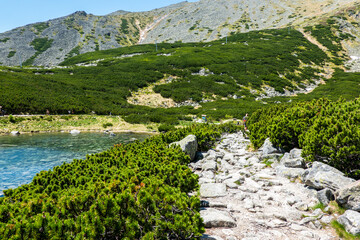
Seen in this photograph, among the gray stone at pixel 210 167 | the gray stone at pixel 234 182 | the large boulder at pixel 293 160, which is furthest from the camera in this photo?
the gray stone at pixel 210 167

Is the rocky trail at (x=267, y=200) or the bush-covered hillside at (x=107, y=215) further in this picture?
the rocky trail at (x=267, y=200)

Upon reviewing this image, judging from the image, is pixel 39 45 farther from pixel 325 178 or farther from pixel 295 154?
pixel 325 178

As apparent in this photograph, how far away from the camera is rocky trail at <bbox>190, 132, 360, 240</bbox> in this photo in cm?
537

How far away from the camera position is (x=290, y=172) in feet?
28.2

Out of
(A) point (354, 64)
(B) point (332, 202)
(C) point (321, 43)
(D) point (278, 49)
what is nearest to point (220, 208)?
(B) point (332, 202)

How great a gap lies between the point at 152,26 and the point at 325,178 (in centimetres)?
15433

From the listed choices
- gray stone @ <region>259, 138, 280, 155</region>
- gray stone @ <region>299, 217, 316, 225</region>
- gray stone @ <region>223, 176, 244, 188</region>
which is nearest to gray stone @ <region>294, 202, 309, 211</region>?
gray stone @ <region>299, 217, 316, 225</region>

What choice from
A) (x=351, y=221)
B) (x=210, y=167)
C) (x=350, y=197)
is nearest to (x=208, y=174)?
(x=210, y=167)

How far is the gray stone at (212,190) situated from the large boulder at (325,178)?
8.75 ft

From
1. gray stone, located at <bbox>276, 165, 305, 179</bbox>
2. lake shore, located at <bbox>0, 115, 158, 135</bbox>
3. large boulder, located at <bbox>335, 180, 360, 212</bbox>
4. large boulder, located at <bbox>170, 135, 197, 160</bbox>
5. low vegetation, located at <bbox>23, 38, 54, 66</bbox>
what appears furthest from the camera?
low vegetation, located at <bbox>23, 38, 54, 66</bbox>

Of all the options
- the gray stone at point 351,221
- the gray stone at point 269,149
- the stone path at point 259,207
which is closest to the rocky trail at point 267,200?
the stone path at point 259,207

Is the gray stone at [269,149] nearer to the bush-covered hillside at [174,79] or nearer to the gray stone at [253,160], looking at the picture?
the gray stone at [253,160]

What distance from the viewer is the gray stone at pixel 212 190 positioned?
24.6 ft

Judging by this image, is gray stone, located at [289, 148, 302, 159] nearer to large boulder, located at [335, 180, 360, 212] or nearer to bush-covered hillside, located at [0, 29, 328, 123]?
large boulder, located at [335, 180, 360, 212]
